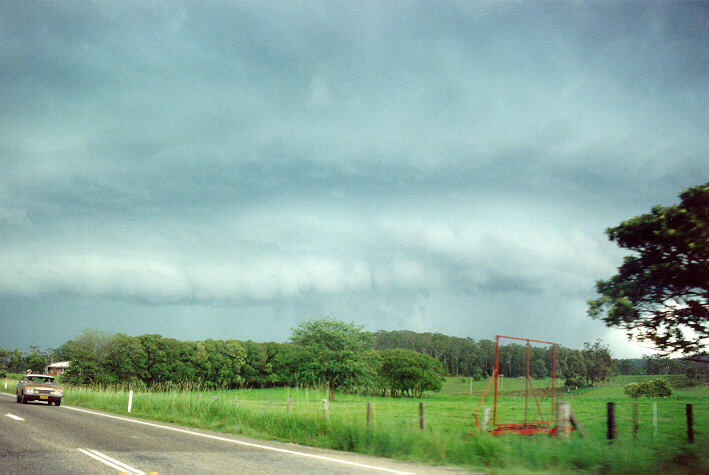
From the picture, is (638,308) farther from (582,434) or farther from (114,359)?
(114,359)

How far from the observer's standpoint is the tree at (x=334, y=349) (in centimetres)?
7219

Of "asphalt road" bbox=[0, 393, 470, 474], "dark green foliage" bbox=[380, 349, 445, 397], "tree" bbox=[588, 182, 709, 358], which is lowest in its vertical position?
"dark green foliage" bbox=[380, 349, 445, 397]

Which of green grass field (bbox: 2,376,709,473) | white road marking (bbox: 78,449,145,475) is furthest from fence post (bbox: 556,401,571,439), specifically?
white road marking (bbox: 78,449,145,475)

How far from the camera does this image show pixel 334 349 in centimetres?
7512

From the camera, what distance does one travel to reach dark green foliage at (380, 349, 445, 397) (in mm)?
104062

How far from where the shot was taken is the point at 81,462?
9.34 m

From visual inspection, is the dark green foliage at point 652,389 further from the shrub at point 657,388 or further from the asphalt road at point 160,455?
the asphalt road at point 160,455

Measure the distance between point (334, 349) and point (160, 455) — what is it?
65.7 meters

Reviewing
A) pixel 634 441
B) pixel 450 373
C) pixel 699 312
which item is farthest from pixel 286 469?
pixel 450 373

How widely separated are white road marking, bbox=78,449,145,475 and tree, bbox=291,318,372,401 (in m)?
61.0

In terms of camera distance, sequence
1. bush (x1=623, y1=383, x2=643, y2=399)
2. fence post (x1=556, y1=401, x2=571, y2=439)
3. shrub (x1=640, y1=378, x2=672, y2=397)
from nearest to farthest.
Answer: fence post (x1=556, y1=401, x2=571, y2=439) → shrub (x1=640, y1=378, x2=672, y2=397) → bush (x1=623, y1=383, x2=643, y2=399)

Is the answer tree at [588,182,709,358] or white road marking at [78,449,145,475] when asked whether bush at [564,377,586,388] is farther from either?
white road marking at [78,449,145,475]

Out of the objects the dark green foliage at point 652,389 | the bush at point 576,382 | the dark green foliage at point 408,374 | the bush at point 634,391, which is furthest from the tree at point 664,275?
the dark green foliage at point 408,374

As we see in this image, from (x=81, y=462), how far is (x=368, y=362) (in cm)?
7036
